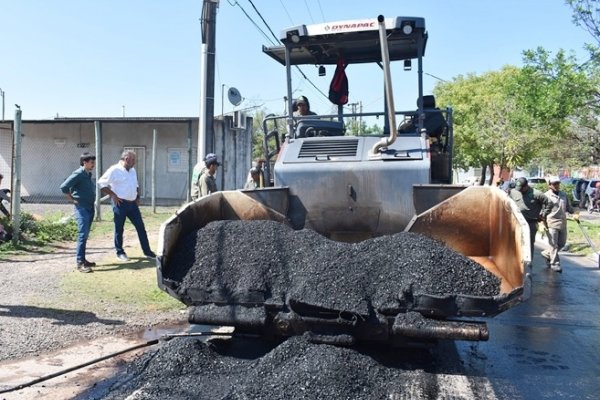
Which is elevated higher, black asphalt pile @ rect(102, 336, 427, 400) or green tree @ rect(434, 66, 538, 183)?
green tree @ rect(434, 66, 538, 183)

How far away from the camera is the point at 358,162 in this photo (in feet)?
18.5

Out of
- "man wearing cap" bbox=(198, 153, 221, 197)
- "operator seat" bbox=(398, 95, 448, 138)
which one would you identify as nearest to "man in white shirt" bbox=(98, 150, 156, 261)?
"man wearing cap" bbox=(198, 153, 221, 197)

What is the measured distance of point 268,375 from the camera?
3963mm

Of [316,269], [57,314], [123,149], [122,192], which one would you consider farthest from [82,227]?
[123,149]

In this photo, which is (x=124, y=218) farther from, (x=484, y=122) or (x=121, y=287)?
(x=484, y=122)

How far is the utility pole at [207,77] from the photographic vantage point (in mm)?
10023

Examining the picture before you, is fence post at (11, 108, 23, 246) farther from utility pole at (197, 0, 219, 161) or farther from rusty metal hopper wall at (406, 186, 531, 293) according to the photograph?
rusty metal hopper wall at (406, 186, 531, 293)

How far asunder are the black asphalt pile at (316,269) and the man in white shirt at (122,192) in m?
3.69

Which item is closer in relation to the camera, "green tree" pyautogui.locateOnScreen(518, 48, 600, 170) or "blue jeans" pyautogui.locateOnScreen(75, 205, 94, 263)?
"blue jeans" pyautogui.locateOnScreen(75, 205, 94, 263)

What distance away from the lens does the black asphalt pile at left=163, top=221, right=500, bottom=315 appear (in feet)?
13.9

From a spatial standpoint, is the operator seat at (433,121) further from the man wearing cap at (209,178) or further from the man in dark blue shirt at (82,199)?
the man in dark blue shirt at (82,199)

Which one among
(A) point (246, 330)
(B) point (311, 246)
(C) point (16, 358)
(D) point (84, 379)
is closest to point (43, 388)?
(D) point (84, 379)

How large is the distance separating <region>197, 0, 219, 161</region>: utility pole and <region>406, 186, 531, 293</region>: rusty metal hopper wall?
5547 millimetres

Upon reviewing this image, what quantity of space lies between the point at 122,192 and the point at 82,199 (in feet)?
1.85
